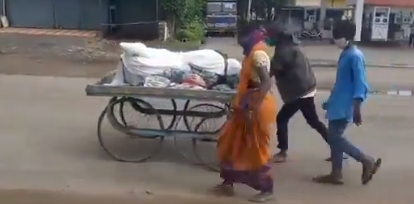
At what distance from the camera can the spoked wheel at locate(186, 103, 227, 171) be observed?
24.1ft

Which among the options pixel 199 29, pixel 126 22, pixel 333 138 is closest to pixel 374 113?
pixel 333 138

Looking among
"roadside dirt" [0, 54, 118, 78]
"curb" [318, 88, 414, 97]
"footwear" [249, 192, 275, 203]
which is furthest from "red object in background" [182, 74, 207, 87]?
"roadside dirt" [0, 54, 118, 78]

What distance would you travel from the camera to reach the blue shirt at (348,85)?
6.50 metres

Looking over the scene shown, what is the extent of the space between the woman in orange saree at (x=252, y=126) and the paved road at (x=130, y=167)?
1.04 feet

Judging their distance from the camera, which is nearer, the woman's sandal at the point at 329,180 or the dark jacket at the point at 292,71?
the woman's sandal at the point at 329,180

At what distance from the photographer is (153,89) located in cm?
698

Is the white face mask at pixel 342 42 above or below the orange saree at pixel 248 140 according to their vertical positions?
above

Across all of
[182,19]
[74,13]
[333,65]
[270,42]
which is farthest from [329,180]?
[74,13]

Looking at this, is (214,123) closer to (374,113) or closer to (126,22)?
(374,113)

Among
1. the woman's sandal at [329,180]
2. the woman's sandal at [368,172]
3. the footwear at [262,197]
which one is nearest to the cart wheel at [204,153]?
the footwear at [262,197]

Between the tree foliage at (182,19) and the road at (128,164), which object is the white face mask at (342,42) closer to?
the road at (128,164)

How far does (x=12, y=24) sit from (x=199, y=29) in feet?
18.9

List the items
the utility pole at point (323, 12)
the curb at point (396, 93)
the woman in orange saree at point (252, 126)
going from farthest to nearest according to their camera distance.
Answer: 1. the utility pole at point (323, 12)
2. the curb at point (396, 93)
3. the woman in orange saree at point (252, 126)

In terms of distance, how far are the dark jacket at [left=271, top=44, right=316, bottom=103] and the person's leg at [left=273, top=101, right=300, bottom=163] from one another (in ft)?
0.45
